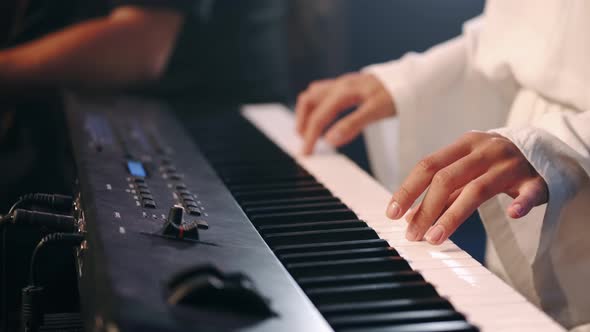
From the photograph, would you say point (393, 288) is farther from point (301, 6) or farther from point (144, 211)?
point (301, 6)

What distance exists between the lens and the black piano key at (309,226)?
3.11 ft

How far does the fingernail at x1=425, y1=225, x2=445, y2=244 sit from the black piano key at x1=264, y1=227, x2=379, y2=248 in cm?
7

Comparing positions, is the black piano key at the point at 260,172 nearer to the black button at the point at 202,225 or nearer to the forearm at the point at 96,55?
the black button at the point at 202,225

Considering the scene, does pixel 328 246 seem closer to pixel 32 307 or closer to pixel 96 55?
pixel 32 307

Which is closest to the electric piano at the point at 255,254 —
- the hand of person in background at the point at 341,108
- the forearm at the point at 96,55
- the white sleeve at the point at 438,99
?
the hand of person in background at the point at 341,108

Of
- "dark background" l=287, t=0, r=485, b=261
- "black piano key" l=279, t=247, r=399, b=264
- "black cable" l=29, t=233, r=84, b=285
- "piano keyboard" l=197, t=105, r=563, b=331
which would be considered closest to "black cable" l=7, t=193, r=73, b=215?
"black cable" l=29, t=233, r=84, b=285

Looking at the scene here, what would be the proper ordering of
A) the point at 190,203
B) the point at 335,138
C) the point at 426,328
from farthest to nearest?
the point at 335,138 < the point at 190,203 < the point at 426,328

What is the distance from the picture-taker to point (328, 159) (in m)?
1.41

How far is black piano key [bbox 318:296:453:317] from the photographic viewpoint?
27.5 inches

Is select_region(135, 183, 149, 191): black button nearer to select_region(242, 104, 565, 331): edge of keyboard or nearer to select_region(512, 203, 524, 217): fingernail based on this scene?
select_region(242, 104, 565, 331): edge of keyboard

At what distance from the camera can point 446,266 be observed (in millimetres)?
829

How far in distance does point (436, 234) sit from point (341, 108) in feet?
2.21

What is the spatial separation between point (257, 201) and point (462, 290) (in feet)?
1.34

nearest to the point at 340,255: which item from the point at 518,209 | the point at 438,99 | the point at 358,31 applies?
the point at 518,209
